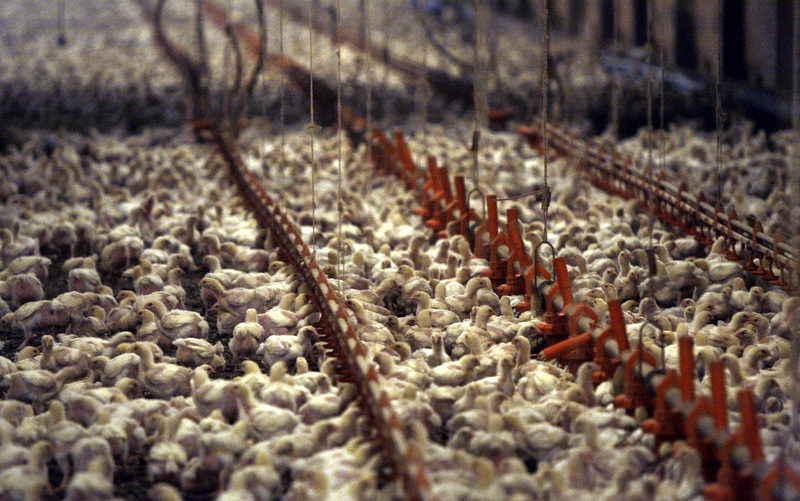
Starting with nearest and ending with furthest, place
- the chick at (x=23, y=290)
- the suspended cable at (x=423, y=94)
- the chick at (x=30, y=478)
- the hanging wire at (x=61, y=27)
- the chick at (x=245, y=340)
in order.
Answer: the chick at (x=30, y=478)
the chick at (x=245, y=340)
the chick at (x=23, y=290)
the suspended cable at (x=423, y=94)
the hanging wire at (x=61, y=27)

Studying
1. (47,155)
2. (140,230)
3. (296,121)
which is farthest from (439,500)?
(296,121)

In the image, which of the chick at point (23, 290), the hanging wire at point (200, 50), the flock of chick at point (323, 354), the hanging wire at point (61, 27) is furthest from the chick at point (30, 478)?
the hanging wire at point (61, 27)

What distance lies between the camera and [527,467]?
4.11m

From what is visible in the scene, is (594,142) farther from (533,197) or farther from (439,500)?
(439,500)

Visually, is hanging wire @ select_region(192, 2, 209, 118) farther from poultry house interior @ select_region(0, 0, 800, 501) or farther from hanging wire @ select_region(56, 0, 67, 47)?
hanging wire @ select_region(56, 0, 67, 47)

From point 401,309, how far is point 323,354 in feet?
3.64

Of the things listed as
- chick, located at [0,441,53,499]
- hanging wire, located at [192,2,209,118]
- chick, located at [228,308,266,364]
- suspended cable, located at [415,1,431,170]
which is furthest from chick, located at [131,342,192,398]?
hanging wire, located at [192,2,209,118]

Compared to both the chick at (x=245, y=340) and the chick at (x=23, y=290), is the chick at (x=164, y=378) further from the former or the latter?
the chick at (x=23, y=290)

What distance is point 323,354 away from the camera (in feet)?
16.5

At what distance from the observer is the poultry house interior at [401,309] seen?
3.84m

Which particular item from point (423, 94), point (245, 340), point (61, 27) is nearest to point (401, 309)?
point (245, 340)

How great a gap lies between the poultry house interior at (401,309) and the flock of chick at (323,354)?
0.01 m

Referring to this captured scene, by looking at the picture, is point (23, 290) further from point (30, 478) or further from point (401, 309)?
point (30, 478)

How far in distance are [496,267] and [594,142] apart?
4599 millimetres
